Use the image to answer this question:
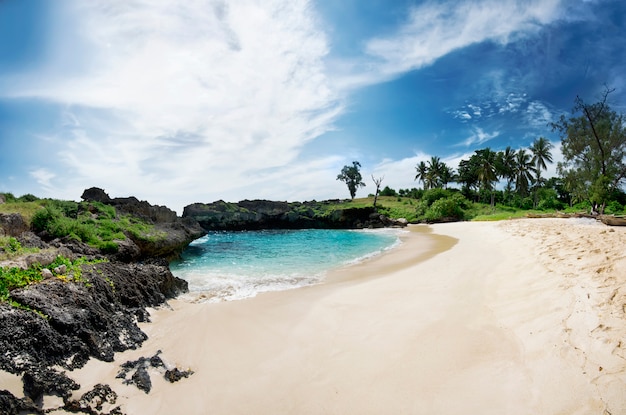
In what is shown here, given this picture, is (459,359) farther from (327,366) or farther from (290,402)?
(290,402)

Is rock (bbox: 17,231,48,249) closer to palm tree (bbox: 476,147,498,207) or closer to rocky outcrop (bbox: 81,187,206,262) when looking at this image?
rocky outcrop (bbox: 81,187,206,262)

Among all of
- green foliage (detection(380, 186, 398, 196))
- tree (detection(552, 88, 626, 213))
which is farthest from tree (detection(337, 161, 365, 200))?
tree (detection(552, 88, 626, 213))

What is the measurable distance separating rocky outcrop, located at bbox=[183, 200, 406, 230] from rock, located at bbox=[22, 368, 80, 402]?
55.1 metres

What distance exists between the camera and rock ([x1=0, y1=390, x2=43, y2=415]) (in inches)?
118

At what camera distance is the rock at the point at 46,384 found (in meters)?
3.49

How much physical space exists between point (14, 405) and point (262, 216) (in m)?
60.0

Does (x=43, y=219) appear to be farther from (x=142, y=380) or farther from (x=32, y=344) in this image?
(x=142, y=380)

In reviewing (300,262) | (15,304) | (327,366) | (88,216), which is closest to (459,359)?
(327,366)

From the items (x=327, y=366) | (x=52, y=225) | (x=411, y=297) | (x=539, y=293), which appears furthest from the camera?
(x=52, y=225)

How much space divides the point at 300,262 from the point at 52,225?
11.9m

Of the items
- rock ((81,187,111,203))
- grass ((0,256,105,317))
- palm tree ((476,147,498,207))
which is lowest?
grass ((0,256,105,317))

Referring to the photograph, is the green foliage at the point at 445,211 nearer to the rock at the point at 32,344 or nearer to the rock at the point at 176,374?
the rock at the point at 176,374

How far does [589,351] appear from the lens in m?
4.07

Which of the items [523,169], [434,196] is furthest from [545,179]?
[434,196]
